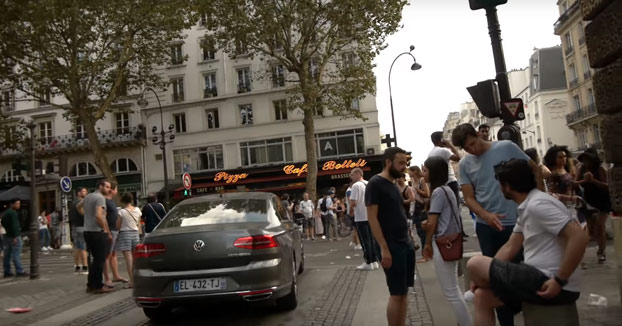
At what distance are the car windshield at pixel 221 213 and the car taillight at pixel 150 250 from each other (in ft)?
1.67

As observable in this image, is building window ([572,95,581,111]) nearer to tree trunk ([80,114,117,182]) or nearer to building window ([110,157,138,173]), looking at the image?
building window ([110,157,138,173])

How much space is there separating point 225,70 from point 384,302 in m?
32.8

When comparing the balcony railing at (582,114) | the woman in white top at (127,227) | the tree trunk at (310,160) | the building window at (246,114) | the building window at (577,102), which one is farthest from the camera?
the building window at (577,102)


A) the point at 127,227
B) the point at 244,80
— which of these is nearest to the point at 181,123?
the point at 244,80

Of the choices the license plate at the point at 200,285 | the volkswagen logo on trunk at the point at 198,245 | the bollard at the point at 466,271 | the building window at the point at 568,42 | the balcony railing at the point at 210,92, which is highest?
the building window at the point at 568,42

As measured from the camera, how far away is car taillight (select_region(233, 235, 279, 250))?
527 cm

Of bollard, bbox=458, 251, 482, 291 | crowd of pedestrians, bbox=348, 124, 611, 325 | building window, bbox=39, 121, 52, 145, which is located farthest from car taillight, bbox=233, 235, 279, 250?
building window, bbox=39, 121, 52, 145

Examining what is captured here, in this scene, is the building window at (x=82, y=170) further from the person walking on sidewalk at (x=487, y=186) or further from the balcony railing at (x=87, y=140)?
the person walking on sidewalk at (x=487, y=186)

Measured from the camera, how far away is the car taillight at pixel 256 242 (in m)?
5.27

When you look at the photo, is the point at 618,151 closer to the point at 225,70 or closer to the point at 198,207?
the point at 198,207

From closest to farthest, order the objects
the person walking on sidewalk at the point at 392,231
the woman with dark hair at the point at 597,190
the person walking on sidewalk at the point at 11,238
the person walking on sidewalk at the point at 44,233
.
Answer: the person walking on sidewalk at the point at 392,231 → the woman with dark hair at the point at 597,190 → the person walking on sidewalk at the point at 11,238 → the person walking on sidewalk at the point at 44,233

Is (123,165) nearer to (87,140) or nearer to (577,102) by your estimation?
(87,140)

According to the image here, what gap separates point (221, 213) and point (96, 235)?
3535 millimetres

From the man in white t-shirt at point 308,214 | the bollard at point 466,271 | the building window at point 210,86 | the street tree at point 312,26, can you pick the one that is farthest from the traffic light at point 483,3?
the building window at point 210,86
